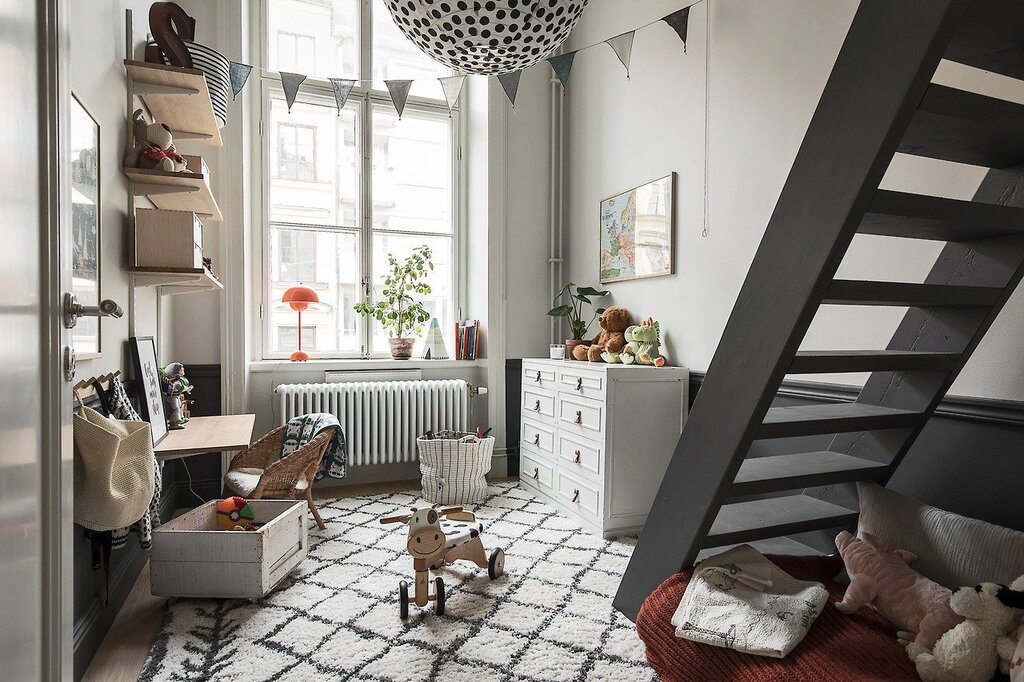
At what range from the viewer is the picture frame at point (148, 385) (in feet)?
8.01

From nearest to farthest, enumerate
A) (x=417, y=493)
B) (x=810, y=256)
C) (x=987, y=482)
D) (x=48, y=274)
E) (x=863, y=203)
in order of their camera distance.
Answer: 1. (x=48, y=274)
2. (x=863, y=203)
3. (x=810, y=256)
4. (x=987, y=482)
5. (x=417, y=493)

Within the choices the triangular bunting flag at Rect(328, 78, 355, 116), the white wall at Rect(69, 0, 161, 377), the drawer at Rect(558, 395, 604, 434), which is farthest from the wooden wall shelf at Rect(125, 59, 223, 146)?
the drawer at Rect(558, 395, 604, 434)

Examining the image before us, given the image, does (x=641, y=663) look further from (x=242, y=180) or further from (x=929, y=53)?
(x=242, y=180)

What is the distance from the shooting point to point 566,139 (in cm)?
423

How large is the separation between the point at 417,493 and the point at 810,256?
2932 millimetres

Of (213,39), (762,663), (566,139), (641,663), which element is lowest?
(641,663)

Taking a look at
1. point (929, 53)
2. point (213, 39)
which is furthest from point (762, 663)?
point (213, 39)

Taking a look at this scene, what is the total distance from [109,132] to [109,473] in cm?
133

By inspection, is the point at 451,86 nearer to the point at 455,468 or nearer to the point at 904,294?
the point at 455,468

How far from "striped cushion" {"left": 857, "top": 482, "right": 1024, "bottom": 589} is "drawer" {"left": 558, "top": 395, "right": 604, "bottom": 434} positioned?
1.29m

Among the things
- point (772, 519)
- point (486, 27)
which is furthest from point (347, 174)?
point (772, 519)

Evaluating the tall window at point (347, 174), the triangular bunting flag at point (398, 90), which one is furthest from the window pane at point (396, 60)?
the triangular bunting flag at point (398, 90)

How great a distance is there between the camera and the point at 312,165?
4059 millimetres

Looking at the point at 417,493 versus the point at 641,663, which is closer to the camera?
the point at 641,663
